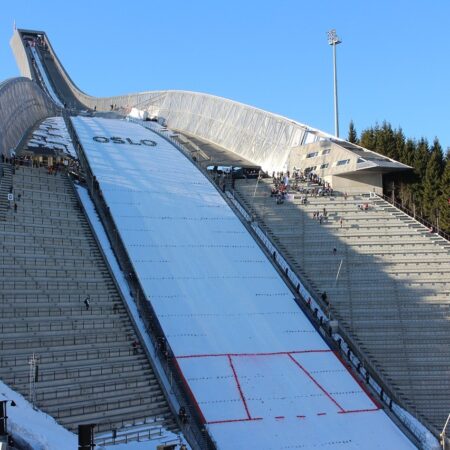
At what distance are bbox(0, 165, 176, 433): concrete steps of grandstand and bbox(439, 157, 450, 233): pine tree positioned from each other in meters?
14.4

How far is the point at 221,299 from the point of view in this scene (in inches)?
833

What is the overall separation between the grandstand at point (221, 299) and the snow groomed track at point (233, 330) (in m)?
0.06

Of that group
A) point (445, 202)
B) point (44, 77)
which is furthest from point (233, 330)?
point (44, 77)

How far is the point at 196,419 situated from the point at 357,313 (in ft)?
27.4

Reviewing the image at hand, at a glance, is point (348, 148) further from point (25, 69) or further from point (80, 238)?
point (25, 69)

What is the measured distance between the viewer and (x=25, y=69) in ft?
236

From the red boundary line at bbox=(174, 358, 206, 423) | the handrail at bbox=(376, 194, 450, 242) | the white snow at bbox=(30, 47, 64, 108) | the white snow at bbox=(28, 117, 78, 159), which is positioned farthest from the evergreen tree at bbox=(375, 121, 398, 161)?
the white snow at bbox=(30, 47, 64, 108)

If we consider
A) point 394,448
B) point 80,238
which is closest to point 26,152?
point 80,238

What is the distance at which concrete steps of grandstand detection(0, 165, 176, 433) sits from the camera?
14.6 meters

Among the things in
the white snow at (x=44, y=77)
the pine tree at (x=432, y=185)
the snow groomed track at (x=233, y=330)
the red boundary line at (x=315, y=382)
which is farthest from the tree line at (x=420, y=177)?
the white snow at (x=44, y=77)

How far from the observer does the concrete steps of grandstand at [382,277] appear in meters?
19.6

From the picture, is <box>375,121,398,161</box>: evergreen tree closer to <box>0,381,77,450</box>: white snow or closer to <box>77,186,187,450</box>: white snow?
<box>77,186,187,450</box>: white snow

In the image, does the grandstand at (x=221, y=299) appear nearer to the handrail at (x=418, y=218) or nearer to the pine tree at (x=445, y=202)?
the handrail at (x=418, y=218)

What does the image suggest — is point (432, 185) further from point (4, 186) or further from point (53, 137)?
point (53, 137)
